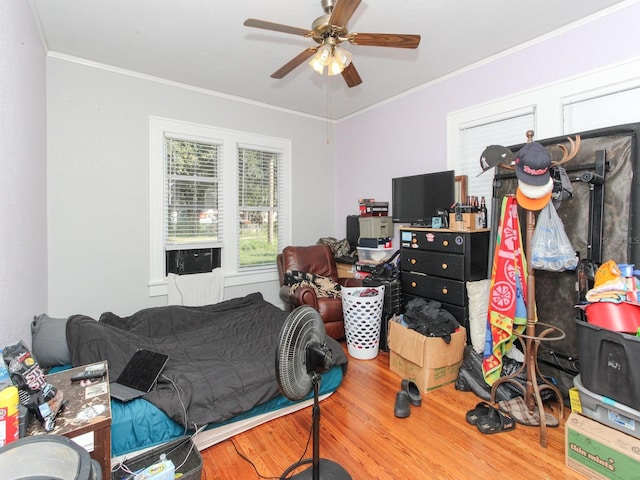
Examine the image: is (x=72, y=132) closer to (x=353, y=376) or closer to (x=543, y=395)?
(x=353, y=376)

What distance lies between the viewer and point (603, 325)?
175cm

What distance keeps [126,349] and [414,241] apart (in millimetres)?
2457

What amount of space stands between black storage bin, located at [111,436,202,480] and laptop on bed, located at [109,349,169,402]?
0.96ft

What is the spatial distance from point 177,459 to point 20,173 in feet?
5.86

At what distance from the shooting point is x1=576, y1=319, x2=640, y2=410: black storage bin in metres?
1.56

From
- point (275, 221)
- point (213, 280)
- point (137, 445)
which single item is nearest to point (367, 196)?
point (275, 221)

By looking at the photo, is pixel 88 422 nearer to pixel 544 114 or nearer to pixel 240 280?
pixel 240 280

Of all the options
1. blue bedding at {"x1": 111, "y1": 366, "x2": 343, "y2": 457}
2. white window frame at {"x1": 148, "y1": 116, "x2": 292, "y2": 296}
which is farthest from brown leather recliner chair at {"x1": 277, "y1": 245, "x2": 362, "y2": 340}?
blue bedding at {"x1": 111, "y1": 366, "x2": 343, "y2": 457}

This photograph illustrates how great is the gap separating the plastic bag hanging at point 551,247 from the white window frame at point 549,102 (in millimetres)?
906

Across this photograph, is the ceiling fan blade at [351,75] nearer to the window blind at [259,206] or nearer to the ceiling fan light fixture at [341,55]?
the ceiling fan light fixture at [341,55]

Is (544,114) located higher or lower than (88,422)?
higher

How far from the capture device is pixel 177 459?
1.65 m

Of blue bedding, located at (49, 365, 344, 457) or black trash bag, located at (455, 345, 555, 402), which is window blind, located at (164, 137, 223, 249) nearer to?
blue bedding, located at (49, 365, 344, 457)

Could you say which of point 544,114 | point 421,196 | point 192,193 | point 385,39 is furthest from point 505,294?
point 192,193
